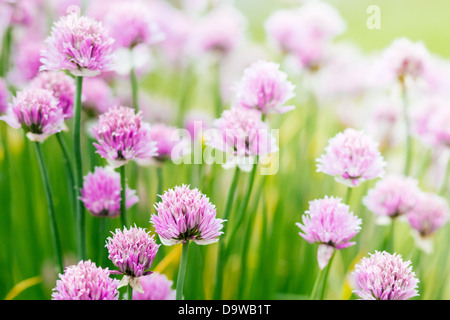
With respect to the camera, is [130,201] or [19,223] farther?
[19,223]

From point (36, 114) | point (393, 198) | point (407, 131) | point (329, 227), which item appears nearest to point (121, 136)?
point (36, 114)

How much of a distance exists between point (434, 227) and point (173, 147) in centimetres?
36

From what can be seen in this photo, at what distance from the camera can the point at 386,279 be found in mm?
427

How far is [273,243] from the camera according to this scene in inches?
A: 31.3

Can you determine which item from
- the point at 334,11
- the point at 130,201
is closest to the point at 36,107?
the point at 130,201

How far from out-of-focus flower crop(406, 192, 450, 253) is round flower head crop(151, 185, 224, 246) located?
1.01 ft

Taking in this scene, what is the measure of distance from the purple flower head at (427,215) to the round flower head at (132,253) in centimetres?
36

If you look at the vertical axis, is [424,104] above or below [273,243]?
above

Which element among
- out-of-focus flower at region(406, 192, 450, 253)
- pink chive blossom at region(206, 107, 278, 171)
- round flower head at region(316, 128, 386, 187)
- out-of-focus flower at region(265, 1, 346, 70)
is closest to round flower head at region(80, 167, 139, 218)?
pink chive blossom at region(206, 107, 278, 171)

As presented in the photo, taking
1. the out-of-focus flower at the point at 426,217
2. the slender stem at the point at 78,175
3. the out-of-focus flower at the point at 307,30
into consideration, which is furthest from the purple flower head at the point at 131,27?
the out-of-focus flower at the point at 426,217

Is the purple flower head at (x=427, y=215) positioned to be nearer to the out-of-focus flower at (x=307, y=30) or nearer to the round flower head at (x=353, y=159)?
the round flower head at (x=353, y=159)

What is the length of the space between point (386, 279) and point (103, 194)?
0.31 metres

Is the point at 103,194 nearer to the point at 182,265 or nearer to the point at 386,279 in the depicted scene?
the point at 182,265

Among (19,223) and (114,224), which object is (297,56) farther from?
(19,223)
